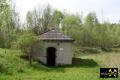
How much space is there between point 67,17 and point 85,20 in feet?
27.9

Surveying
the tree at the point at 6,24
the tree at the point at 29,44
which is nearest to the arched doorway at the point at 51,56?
the tree at the point at 29,44

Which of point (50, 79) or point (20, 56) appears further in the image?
point (20, 56)

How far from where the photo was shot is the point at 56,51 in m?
29.8

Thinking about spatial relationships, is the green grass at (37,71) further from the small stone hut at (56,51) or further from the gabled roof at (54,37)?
the gabled roof at (54,37)

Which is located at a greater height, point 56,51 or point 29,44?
point 29,44

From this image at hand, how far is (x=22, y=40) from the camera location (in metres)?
26.8

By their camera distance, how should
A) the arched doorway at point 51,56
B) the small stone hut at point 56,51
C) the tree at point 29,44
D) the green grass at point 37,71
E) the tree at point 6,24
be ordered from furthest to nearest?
the arched doorway at point 51,56, the small stone hut at point 56,51, the tree at point 29,44, the tree at point 6,24, the green grass at point 37,71

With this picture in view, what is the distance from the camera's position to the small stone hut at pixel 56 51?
29625mm

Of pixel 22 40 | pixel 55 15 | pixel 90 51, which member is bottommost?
pixel 90 51

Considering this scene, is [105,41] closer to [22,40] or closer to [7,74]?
[22,40]

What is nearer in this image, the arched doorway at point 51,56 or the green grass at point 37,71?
the green grass at point 37,71

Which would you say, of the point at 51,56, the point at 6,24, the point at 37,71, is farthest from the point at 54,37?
the point at 6,24

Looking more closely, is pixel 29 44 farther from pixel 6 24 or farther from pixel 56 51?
pixel 6 24

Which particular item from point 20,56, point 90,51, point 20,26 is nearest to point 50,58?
point 20,56
